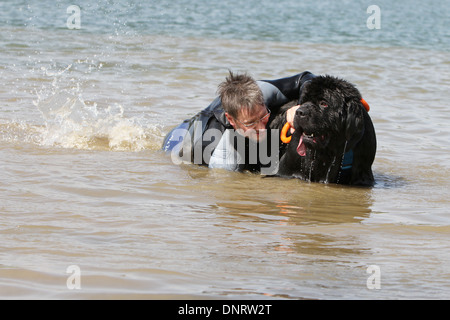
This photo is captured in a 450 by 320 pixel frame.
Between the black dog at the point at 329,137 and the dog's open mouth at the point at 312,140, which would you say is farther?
the dog's open mouth at the point at 312,140

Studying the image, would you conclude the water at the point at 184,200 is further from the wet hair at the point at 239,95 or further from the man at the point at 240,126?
the wet hair at the point at 239,95

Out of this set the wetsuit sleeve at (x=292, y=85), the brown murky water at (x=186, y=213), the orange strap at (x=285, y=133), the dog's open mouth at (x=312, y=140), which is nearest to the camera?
the brown murky water at (x=186, y=213)

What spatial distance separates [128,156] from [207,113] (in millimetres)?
940

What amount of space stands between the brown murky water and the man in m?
0.17

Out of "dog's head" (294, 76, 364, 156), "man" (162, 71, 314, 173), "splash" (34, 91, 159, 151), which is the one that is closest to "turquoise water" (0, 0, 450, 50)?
"splash" (34, 91, 159, 151)

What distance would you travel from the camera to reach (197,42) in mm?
16453

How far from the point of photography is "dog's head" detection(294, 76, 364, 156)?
211 inches

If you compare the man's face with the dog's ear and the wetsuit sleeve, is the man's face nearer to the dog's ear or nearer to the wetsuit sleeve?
the wetsuit sleeve

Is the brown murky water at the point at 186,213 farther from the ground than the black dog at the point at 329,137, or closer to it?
closer to it

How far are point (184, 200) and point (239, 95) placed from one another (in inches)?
40.3

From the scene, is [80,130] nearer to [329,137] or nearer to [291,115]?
[291,115]

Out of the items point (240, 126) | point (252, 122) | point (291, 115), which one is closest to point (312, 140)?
point (291, 115)

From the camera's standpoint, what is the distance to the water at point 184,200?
3.57 meters

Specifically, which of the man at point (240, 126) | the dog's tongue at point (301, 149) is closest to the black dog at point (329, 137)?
the dog's tongue at point (301, 149)
